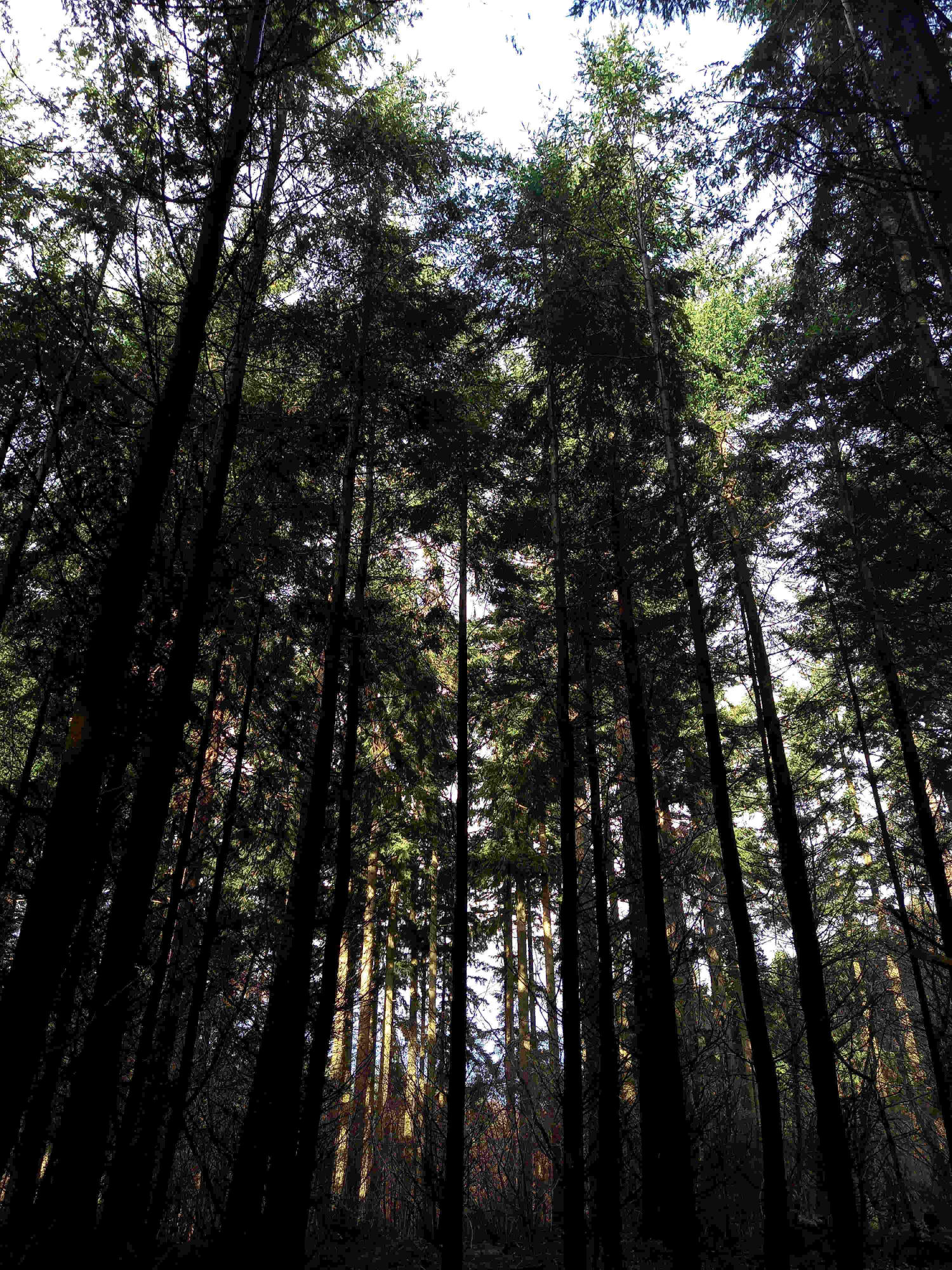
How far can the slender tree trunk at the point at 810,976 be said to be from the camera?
285 inches

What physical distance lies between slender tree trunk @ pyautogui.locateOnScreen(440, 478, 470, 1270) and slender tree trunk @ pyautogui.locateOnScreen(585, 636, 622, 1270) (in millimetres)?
1806

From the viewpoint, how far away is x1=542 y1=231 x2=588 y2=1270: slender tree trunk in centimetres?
709

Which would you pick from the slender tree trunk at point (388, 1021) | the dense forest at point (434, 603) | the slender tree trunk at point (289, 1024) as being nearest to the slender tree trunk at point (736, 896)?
the dense forest at point (434, 603)

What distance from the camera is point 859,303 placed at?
1002cm

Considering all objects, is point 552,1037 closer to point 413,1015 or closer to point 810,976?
point 413,1015

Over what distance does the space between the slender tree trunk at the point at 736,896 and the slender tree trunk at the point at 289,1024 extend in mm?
4502

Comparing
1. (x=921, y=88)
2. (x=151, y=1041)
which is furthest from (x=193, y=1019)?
(x=921, y=88)

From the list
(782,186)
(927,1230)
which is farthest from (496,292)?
(927,1230)

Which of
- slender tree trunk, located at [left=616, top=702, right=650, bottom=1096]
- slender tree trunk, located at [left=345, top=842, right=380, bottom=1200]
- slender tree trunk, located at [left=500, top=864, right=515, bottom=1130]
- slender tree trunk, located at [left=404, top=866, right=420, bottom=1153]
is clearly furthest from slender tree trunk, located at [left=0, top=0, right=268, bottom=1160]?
slender tree trunk, located at [left=404, top=866, right=420, bottom=1153]

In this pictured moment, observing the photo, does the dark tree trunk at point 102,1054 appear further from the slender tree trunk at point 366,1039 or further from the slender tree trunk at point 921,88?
the slender tree trunk at point 366,1039

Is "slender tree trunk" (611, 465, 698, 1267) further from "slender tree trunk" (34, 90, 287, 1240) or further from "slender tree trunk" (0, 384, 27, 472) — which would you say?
"slender tree trunk" (0, 384, 27, 472)

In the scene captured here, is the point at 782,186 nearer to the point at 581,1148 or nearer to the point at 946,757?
the point at 946,757

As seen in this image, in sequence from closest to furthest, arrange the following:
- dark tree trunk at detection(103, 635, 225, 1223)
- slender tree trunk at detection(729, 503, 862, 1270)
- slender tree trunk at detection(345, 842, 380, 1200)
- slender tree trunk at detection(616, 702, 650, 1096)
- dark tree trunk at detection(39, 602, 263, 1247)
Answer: dark tree trunk at detection(39, 602, 263, 1247)
dark tree trunk at detection(103, 635, 225, 1223)
slender tree trunk at detection(729, 503, 862, 1270)
slender tree trunk at detection(616, 702, 650, 1096)
slender tree trunk at detection(345, 842, 380, 1200)

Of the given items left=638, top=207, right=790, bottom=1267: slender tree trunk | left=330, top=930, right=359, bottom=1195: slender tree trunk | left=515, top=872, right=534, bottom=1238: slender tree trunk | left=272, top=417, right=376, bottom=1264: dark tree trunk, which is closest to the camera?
left=272, top=417, right=376, bottom=1264: dark tree trunk
